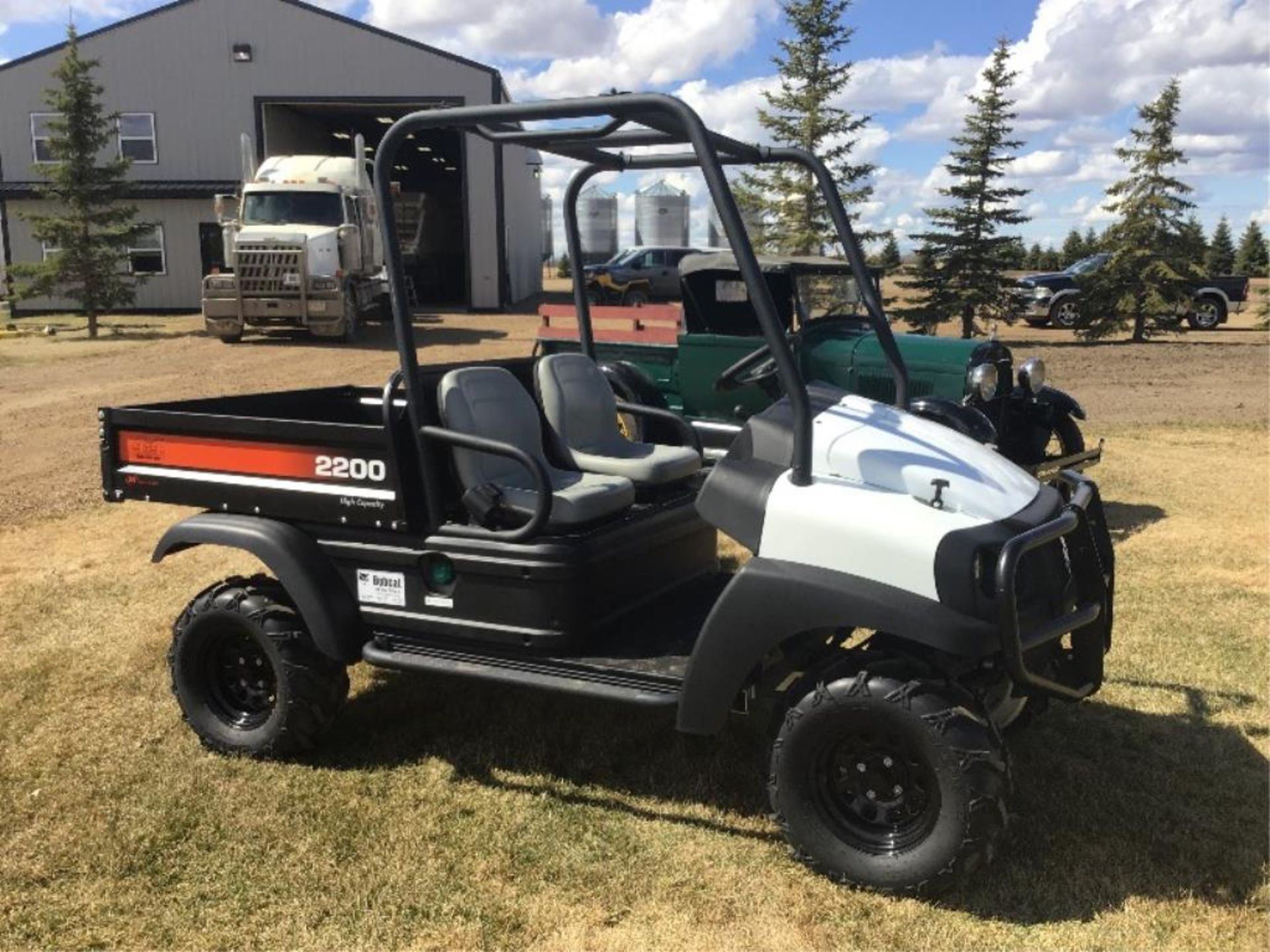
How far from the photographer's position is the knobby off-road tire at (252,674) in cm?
387

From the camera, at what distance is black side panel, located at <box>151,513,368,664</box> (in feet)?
12.3

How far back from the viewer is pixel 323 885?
10.5 ft

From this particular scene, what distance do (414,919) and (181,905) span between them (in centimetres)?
68

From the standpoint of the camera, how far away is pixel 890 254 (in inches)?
978

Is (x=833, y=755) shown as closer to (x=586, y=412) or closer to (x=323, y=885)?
(x=323, y=885)

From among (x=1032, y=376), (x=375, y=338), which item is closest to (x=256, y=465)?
(x=1032, y=376)

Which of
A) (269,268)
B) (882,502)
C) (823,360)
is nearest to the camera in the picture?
(882,502)

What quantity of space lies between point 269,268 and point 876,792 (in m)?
16.6

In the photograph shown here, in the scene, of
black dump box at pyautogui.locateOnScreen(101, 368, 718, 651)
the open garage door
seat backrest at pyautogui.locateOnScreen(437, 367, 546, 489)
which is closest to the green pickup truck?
seat backrest at pyautogui.locateOnScreen(437, 367, 546, 489)

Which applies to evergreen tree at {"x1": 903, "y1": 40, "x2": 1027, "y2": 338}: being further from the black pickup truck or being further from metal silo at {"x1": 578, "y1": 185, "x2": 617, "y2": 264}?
metal silo at {"x1": 578, "y1": 185, "x2": 617, "y2": 264}

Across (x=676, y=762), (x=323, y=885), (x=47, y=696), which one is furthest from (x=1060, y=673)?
(x=47, y=696)

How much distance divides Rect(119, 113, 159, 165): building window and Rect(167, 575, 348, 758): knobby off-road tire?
2396cm

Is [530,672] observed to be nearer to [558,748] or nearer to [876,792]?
[558,748]

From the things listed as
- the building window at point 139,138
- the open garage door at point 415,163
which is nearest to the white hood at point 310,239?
the open garage door at point 415,163
